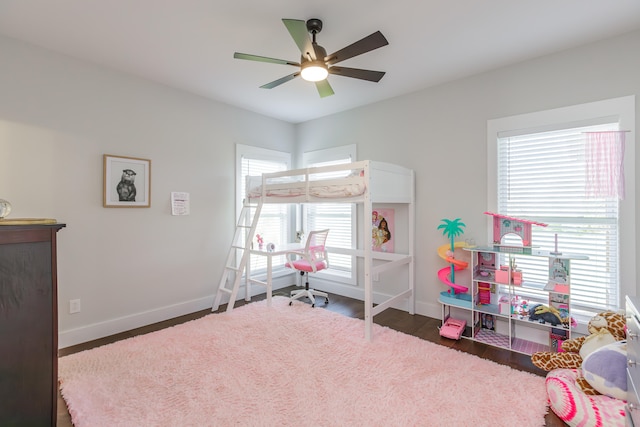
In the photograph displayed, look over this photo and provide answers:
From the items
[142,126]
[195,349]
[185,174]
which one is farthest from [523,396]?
[142,126]

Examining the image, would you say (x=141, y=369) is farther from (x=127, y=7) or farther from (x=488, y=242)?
(x=488, y=242)

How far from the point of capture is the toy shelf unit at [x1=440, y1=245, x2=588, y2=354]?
2.43 metres

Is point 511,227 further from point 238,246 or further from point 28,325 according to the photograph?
point 28,325

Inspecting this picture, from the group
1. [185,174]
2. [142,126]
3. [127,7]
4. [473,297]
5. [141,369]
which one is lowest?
[141,369]

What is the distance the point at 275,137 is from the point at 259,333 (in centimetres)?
284

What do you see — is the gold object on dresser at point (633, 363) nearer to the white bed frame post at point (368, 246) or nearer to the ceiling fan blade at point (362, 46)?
the white bed frame post at point (368, 246)

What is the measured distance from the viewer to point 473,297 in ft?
9.07

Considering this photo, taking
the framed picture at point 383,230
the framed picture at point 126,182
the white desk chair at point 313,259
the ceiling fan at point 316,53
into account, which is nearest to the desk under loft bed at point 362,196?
the framed picture at point 383,230

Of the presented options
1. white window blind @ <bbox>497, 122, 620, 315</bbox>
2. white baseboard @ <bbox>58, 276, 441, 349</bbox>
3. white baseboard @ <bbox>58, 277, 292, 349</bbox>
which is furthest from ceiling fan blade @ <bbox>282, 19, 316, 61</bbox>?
white baseboard @ <bbox>58, 277, 292, 349</bbox>

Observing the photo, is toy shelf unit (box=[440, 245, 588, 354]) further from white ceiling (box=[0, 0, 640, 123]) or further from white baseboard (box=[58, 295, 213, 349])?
white baseboard (box=[58, 295, 213, 349])

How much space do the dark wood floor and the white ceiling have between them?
2.61 meters

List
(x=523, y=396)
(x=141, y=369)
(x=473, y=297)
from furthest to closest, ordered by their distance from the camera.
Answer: (x=473, y=297) < (x=141, y=369) < (x=523, y=396)

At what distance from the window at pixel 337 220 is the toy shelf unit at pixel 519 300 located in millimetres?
1520

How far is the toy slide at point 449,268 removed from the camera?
2.98 m
